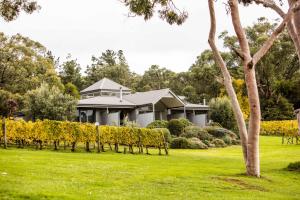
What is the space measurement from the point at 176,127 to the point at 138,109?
38.3ft

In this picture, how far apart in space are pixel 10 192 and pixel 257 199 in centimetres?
623

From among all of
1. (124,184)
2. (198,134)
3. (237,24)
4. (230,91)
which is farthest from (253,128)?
(198,134)

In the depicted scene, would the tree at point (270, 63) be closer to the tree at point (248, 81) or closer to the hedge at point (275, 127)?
the hedge at point (275, 127)

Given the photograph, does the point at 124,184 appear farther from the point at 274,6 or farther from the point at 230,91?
the point at 274,6

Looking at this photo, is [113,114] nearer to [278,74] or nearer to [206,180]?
[278,74]

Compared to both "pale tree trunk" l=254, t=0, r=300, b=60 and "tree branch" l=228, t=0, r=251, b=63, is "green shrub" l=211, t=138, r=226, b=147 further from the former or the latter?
"tree branch" l=228, t=0, r=251, b=63

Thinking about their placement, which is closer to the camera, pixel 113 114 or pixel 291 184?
pixel 291 184

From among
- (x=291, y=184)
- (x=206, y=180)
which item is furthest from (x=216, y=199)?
(x=291, y=184)

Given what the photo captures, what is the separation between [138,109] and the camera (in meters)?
56.1

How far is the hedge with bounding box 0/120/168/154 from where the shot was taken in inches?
1025

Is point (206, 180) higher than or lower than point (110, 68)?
lower

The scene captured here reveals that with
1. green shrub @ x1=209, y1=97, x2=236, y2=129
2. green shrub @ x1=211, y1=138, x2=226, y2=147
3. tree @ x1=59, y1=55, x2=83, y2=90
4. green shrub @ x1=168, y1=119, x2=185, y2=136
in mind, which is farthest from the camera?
tree @ x1=59, y1=55, x2=83, y2=90

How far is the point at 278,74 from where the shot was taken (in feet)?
240

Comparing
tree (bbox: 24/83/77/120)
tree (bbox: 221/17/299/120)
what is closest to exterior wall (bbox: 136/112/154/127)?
tree (bbox: 24/83/77/120)
